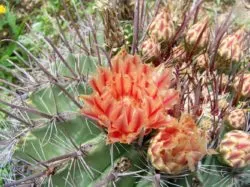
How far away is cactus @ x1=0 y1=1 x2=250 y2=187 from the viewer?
4.20ft

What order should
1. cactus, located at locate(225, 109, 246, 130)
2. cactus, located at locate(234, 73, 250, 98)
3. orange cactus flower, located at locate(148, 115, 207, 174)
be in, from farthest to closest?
cactus, located at locate(234, 73, 250, 98) < cactus, located at locate(225, 109, 246, 130) < orange cactus flower, located at locate(148, 115, 207, 174)

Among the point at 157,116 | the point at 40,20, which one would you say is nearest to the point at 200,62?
A: the point at 157,116

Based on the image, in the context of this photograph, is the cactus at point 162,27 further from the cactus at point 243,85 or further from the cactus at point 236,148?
the cactus at point 236,148

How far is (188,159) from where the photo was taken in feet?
4.05

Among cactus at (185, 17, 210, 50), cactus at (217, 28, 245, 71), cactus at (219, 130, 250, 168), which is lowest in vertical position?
cactus at (219, 130, 250, 168)

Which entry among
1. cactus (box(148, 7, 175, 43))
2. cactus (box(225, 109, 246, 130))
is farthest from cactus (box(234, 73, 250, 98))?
cactus (box(148, 7, 175, 43))

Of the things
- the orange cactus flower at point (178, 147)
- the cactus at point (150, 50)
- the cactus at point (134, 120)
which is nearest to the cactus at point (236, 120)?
the cactus at point (134, 120)

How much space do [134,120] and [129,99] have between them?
0.06 m

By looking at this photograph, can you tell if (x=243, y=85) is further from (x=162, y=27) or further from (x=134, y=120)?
(x=134, y=120)

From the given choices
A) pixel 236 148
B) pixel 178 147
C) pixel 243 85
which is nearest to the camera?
pixel 178 147

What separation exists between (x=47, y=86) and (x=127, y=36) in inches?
15.4

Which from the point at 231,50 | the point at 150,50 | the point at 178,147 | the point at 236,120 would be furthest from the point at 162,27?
the point at 178,147

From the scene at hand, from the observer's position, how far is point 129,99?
1312mm

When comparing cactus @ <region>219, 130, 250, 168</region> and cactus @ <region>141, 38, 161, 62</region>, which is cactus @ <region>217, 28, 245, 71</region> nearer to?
cactus @ <region>141, 38, 161, 62</region>
